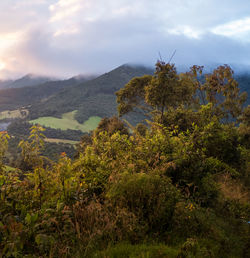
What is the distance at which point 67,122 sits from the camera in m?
168

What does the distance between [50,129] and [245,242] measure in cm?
14491

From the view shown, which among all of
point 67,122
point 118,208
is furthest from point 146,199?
point 67,122

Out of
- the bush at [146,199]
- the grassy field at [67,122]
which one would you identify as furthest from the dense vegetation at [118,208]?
the grassy field at [67,122]

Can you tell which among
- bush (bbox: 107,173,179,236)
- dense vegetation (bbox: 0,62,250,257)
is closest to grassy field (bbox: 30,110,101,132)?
dense vegetation (bbox: 0,62,250,257)

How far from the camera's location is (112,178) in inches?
185

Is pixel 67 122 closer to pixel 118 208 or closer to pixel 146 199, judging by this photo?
pixel 146 199

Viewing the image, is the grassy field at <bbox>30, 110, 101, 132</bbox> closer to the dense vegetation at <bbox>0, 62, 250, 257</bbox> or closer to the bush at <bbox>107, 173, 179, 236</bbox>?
the dense vegetation at <bbox>0, 62, 250, 257</bbox>

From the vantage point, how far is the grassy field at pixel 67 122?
156 meters

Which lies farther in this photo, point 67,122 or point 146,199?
point 67,122

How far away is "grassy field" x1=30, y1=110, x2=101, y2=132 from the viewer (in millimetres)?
155500

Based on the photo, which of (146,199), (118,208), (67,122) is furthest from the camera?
(67,122)

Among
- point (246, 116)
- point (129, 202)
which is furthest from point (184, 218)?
point (246, 116)

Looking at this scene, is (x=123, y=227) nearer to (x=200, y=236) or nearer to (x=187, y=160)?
(x=200, y=236)

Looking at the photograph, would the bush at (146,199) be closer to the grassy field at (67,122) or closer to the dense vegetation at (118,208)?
the dense vegetation at (118,208)
